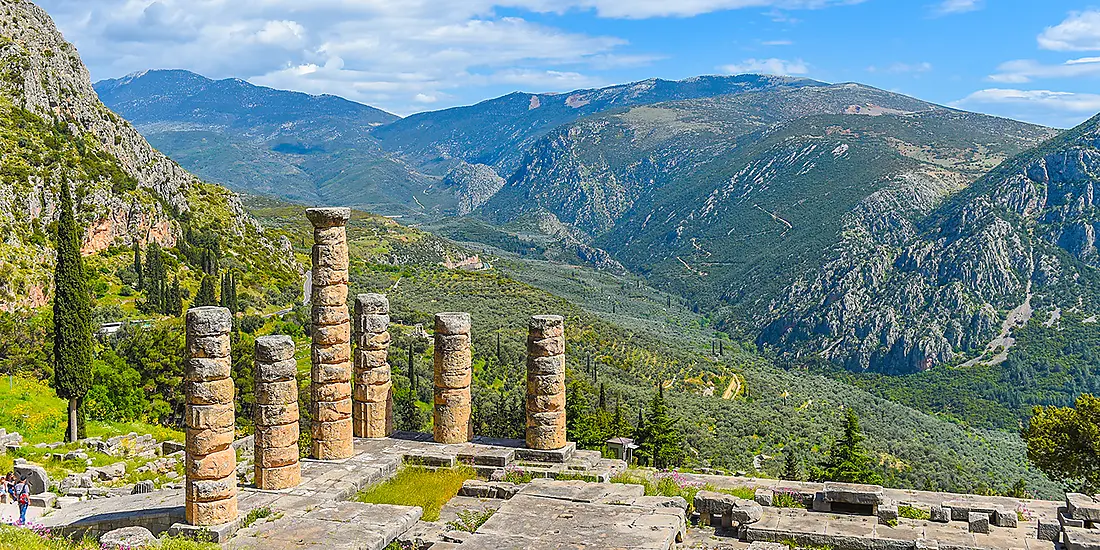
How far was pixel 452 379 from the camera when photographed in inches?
969

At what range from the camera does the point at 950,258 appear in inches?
5310

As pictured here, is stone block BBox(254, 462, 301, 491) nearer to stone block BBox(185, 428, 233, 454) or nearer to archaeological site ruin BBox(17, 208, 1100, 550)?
archaeological site ruin BBox(17, 208, 1100, 550)

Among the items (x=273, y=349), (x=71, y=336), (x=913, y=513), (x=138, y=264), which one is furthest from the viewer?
(x=138, y=264)

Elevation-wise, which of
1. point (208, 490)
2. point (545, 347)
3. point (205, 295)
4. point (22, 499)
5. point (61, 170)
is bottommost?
point (22, 499)

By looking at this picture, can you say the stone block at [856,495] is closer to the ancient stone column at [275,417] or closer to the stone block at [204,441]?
the ancient stone column at [275,417]

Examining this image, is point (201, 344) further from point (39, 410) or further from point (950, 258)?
point (950, 258)

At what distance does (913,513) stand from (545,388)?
8.93 m

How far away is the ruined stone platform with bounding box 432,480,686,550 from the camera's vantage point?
52.7ft

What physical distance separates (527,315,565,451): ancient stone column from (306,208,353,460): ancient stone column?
4519 mm

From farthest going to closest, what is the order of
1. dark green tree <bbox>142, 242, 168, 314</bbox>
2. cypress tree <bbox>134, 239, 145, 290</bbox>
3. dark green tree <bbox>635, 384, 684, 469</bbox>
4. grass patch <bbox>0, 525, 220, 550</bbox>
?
cypress tree <bbox>134, 239, 145, 290</bbox>
dark green tree <bbox>142, 242, 168, 314</bbox>
dark green tree <bbox>635, 384, 684, 469</bbox>
grass patch <bbox>0, 525, 220, 550</bbox>

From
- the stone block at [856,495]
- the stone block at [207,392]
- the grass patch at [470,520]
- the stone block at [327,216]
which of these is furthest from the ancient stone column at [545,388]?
the stone block at [207,392]

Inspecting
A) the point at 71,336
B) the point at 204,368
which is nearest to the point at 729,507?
the point at 204,368

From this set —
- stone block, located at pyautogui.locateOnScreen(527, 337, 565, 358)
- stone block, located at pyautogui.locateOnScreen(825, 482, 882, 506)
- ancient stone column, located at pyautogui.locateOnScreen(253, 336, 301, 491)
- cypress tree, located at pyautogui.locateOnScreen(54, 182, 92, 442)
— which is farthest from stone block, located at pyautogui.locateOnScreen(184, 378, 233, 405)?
cypress tree, located at pyautogui.locateOnScreen(54, 182, 92, 442)

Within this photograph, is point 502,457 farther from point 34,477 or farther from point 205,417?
point 34,477
